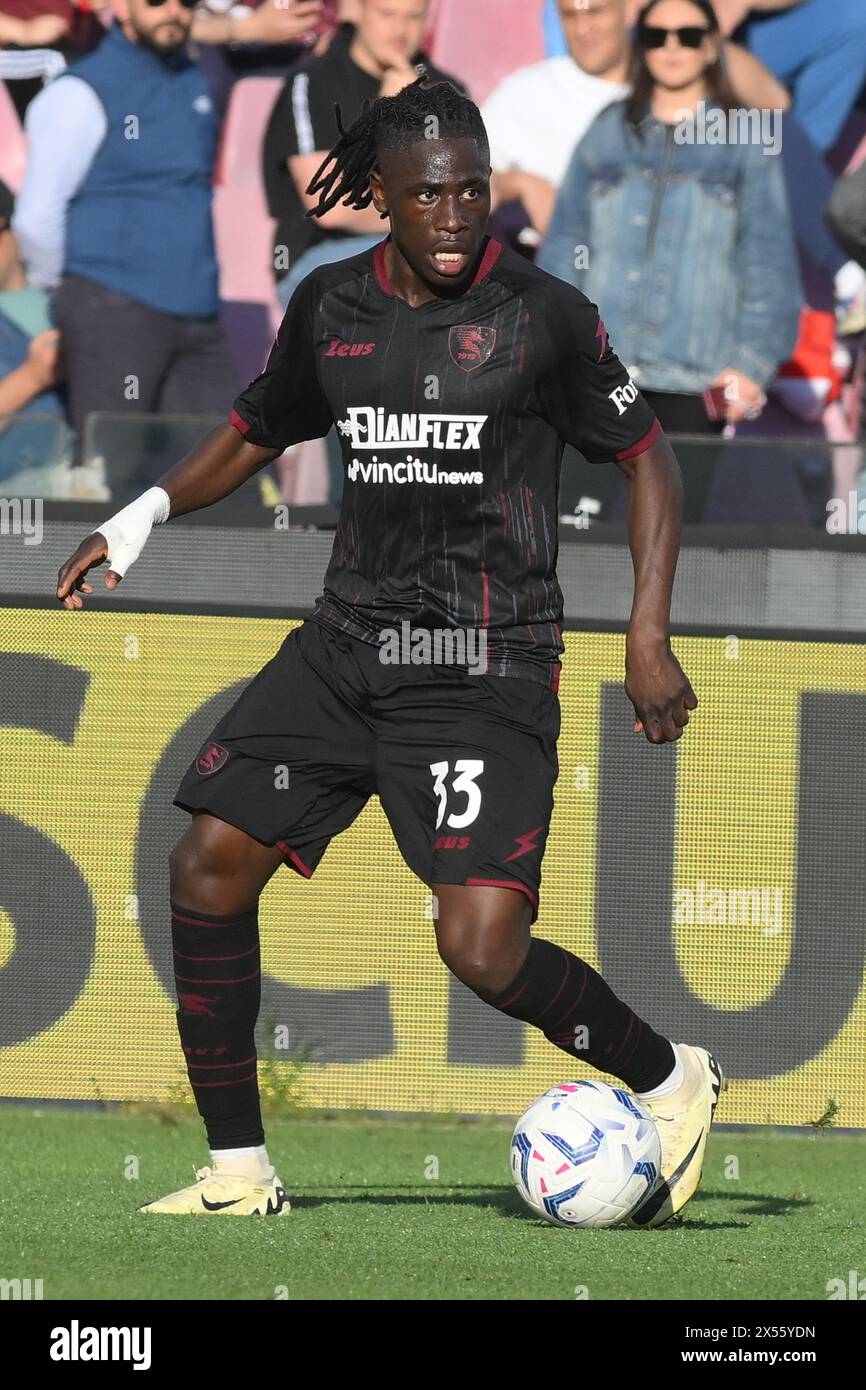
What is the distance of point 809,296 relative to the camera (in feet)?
30.7

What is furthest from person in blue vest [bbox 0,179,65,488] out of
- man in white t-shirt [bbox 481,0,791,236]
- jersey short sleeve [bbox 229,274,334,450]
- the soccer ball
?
the soccer ball

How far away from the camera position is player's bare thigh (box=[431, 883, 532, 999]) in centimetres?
468

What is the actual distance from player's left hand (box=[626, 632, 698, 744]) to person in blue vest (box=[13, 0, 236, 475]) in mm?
4396

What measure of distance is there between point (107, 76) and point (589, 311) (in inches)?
183

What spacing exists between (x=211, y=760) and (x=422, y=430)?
0.90 meters

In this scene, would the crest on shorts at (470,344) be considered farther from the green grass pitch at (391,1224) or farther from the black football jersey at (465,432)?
the green grass pitch at (391,1224)

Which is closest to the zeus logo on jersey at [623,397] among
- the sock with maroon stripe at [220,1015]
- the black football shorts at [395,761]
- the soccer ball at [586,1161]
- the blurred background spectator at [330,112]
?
the black football shorts at [395,761]

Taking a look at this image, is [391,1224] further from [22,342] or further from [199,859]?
[22,342]

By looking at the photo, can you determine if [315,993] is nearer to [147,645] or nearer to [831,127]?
[147,645]

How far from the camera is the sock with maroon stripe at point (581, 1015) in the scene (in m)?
4.84

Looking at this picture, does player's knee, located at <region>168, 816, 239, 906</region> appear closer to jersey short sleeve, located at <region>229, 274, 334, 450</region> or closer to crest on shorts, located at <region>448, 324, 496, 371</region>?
jersey short sleeve, located at <region>229, 274, 334, 450</region>

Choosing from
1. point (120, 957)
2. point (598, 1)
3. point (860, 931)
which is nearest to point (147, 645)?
point (120, 957)

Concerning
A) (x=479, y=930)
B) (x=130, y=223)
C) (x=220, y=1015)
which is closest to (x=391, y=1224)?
(x=220, y=1015)

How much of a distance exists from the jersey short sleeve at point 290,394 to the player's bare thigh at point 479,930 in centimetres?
118
